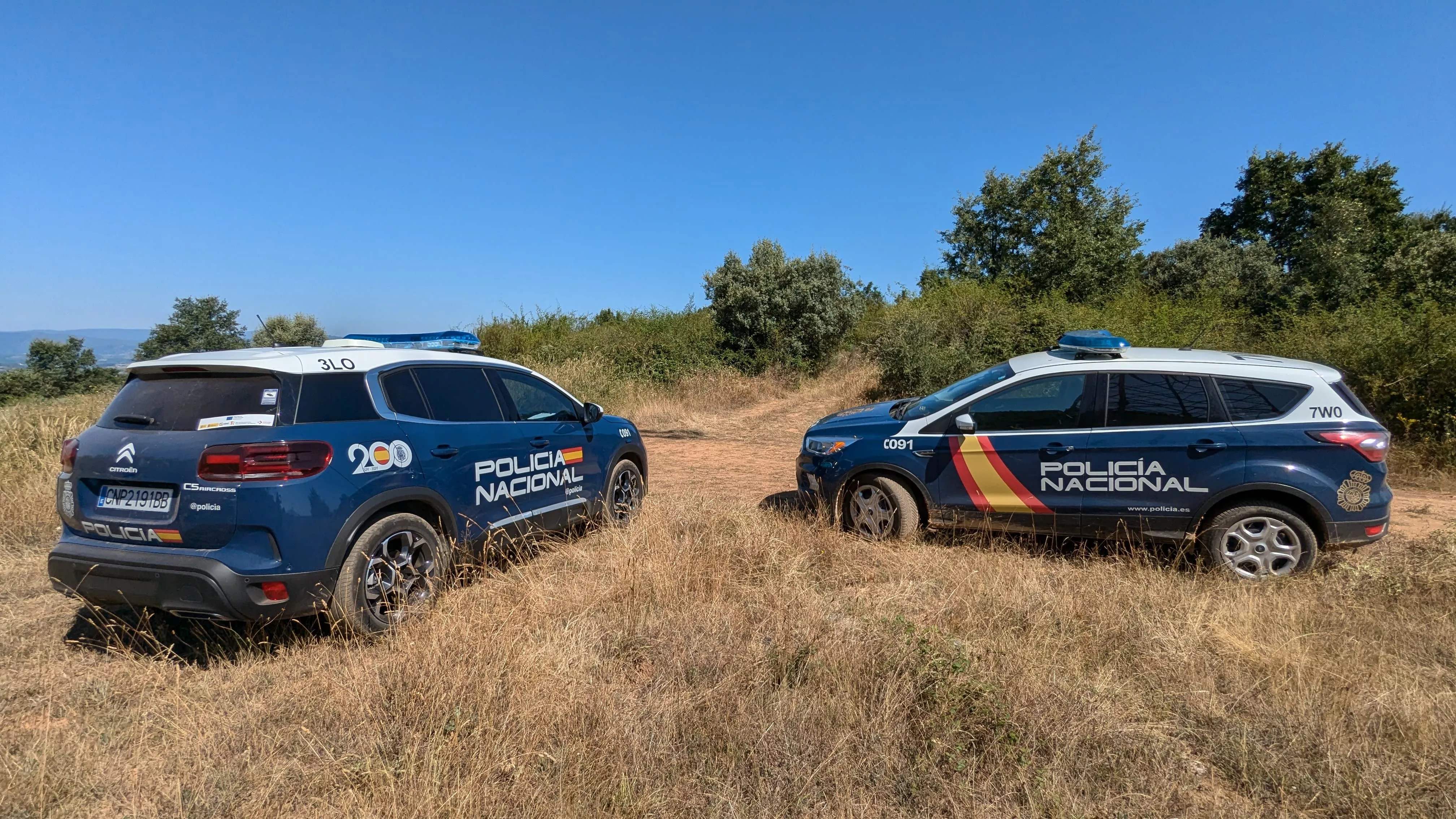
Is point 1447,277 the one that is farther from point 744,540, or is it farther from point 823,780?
point 823,780

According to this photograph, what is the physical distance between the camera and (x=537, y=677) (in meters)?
3.09

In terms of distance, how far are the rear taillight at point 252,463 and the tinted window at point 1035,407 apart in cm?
449

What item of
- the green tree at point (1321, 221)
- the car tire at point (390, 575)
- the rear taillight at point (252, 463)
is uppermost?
the green tree at point (1321, 221)

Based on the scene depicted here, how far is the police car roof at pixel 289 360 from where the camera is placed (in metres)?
3.53

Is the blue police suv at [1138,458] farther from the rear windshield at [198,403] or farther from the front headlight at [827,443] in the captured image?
the rear windshield at [198,403]

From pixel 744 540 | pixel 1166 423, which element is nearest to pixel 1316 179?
pixel 1166 423

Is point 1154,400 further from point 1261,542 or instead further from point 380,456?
point 380,456

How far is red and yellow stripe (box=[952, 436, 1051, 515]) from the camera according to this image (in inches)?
197

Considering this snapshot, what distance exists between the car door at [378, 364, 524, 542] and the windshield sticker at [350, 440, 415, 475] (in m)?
0.08

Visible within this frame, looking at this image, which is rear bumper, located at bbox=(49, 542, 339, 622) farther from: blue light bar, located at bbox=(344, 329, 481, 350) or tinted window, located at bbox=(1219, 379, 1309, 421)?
tinted window, located at bbox=(1219, 379, 1309, 421)

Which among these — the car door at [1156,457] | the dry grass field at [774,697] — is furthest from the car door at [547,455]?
the car door at [1156,457]

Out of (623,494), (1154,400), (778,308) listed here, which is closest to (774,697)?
(623,494)

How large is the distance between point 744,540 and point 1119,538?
9.04ft

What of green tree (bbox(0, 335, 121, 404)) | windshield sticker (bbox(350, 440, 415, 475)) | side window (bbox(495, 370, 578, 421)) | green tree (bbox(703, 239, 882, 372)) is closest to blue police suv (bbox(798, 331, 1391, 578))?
side window (bbox(495, 370, 578, 421))
